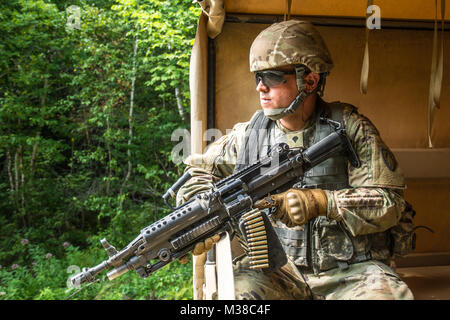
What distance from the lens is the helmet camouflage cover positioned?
1.74 m

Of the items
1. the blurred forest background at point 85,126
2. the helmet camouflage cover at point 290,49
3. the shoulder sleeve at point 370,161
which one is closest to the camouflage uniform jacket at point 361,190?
the shoulder sleeve at point 370,161

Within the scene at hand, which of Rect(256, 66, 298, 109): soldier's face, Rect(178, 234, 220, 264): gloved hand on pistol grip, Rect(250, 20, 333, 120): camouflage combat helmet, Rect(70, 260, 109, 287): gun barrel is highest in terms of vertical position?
Rect(250, 20, 333, 120): camouflage combat helmet

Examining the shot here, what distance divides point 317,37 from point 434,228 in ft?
5.74

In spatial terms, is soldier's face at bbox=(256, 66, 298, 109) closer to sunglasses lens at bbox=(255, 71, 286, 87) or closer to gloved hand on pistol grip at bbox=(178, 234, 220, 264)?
sunglasses lens at bbox=(255, 71, 286, 87)

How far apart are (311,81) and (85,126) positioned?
9.41 feet

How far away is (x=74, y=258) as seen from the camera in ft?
11.5

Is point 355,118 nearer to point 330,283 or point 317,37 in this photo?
point 317,37

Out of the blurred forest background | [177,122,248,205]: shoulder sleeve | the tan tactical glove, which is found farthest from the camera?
the blurred forest background

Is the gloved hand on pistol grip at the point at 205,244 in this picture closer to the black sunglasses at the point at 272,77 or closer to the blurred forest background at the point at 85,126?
the black sunglasses at the point at 272,77

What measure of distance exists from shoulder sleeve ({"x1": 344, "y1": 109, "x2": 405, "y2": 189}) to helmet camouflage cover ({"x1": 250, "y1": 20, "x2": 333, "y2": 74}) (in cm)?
30

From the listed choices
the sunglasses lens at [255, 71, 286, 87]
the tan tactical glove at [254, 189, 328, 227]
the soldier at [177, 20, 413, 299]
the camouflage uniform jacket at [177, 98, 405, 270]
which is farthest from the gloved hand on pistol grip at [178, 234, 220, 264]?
the sunglasses lens at [255, 71, 286, 87]

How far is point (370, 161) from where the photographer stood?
1.73m

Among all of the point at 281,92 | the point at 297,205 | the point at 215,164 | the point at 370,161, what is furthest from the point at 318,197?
the point at 215,164

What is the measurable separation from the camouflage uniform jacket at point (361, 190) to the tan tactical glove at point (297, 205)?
0.14 ft
